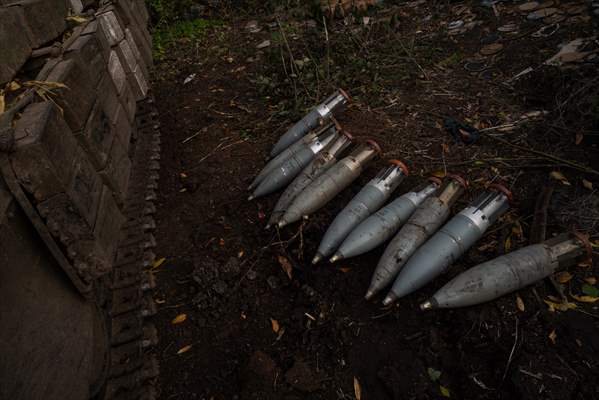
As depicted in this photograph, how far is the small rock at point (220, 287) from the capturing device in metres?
3.49

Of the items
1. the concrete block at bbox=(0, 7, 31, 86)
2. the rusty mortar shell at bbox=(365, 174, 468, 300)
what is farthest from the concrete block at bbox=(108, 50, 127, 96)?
the rusty mortar shell at bbox=(365, 174, 468, 300)

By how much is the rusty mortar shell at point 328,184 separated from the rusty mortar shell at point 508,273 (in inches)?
57.4

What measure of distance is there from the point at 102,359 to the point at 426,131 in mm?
4400

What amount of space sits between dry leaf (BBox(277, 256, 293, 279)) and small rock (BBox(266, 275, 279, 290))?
12cm

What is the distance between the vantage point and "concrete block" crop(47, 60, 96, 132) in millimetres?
3154

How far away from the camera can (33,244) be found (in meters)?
2.41

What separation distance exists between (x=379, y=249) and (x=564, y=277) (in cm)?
Result: 151

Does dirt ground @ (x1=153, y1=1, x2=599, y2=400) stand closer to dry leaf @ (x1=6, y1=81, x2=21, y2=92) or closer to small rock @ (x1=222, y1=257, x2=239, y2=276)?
small rock @ (x1=222, y1=257, x2=239, y2=276)

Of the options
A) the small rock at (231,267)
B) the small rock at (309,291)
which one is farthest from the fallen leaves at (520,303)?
the small rock at (231,267)

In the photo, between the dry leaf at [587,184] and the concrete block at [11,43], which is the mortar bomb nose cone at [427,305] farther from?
the concrete block at [11,43]

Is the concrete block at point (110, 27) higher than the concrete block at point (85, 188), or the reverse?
the concrete block at point (110, 27)

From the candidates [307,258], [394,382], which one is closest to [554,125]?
[307,258]

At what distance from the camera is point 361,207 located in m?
3.63

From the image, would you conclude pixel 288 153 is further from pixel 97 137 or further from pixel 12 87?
pixel 12 87
